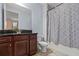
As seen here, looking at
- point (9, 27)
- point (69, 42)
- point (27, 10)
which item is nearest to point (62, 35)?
point (69, 42)

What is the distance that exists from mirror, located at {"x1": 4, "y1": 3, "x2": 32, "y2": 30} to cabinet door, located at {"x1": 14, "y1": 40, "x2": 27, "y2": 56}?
24cm

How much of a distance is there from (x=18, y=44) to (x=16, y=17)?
441mm

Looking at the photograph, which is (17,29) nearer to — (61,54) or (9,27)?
(9,27)

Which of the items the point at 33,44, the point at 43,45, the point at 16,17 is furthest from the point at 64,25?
the point at 16,17

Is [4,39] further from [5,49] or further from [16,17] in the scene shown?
[16,17]

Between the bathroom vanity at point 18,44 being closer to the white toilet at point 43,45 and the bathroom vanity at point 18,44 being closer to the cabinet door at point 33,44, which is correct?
the cabinet door at point 33,44

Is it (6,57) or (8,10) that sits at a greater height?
(8,10)

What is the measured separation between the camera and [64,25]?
238cm

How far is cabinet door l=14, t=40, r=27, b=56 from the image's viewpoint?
7.64 feet

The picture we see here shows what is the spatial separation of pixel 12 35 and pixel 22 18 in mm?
323

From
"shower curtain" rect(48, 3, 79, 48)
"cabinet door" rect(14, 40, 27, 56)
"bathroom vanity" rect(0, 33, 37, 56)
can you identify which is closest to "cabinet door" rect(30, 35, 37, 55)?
"bathroom vanity" rect(0, 33, 37, 56)

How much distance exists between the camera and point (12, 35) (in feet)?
7.48

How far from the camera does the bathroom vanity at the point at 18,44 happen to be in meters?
2.20

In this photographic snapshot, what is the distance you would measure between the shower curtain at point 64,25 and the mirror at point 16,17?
0.36 metres
